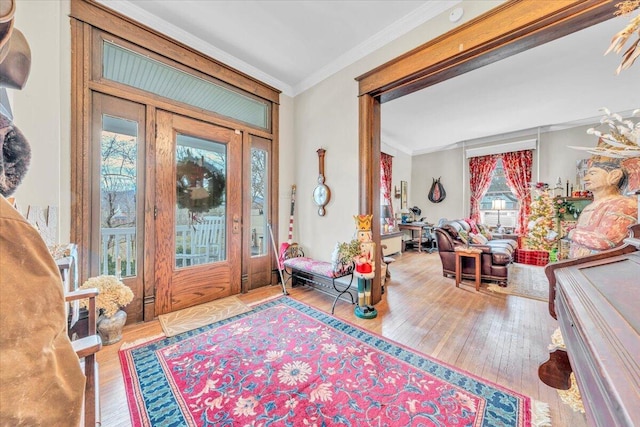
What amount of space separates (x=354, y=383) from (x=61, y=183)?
2.74m

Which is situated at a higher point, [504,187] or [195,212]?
[504,187]

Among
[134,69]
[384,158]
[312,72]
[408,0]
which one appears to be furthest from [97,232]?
[384,158]

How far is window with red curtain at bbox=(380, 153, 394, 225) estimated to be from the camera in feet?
19.5

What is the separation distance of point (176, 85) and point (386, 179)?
4897mm

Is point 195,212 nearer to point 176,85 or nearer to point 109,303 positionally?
point 109,303

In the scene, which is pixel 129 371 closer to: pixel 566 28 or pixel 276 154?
pixel 276 154

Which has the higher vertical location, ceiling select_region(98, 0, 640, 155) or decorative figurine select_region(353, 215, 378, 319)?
ceiling select_region(98, 0, 640, 155)

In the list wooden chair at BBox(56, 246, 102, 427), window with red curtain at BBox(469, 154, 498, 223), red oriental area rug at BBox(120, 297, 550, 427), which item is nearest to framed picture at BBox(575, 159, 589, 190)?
window with red curtain at BBox(469, 154, 498, 223)

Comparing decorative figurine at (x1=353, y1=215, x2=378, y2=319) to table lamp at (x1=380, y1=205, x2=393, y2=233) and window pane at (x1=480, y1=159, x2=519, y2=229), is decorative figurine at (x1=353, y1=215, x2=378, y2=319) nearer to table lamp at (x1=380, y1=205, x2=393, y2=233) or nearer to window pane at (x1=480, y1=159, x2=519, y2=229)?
table lamp at (x1=380, y1=205, x2=393, y2=233)

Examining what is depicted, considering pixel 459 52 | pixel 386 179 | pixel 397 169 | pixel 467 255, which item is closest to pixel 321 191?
pixel 459 52

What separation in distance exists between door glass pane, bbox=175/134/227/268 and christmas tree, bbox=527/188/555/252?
19.3ft

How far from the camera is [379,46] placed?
2586 mm

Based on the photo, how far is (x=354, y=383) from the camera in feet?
4.99

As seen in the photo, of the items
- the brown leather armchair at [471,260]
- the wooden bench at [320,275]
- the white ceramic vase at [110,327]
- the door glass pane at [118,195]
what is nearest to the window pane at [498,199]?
the brown leather armchair at [471,260]
